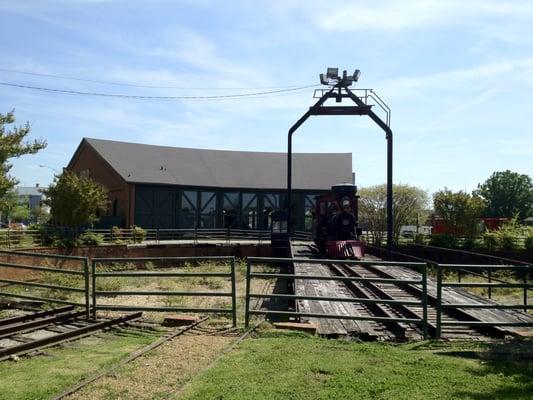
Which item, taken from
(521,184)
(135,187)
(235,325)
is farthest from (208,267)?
(521,184)

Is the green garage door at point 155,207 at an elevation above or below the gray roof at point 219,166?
below

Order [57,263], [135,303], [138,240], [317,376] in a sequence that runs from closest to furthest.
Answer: [317,376], [135,303], [57,263], [138,240]

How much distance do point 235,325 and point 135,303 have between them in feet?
16.2

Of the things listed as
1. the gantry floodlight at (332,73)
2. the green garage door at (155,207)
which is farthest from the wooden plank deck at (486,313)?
the green garage door at (155,207)

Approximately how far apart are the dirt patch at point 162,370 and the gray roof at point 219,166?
30.4m

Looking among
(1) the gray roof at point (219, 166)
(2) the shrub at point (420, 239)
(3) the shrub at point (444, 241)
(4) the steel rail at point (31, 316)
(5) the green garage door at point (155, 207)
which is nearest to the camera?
(4) the steel rail at point (31, 316)

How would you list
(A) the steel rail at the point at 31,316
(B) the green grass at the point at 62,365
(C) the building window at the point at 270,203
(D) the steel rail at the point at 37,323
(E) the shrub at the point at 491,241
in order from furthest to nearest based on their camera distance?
(C) the building window at the point at 270,203 < (E) the shrub at the point at 491,241 < (A) the steel rail at the point at 31,316 < (D) the steel rail at the point at 37,323 < (B) the green grass at the point at 62,365

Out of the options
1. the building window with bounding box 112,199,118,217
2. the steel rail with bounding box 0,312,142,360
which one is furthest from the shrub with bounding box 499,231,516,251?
the building window with bounding box 112,199,118,217

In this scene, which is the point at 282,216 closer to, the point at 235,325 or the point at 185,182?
the point at 185,182

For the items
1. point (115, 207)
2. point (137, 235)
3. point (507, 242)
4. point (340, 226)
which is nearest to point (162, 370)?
point (340, 226)

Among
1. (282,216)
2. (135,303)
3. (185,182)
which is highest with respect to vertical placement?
(185,182)

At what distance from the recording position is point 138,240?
31.3 meters

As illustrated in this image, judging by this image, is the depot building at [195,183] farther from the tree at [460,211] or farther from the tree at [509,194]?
the tree at [509,194]

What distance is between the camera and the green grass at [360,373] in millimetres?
5410
